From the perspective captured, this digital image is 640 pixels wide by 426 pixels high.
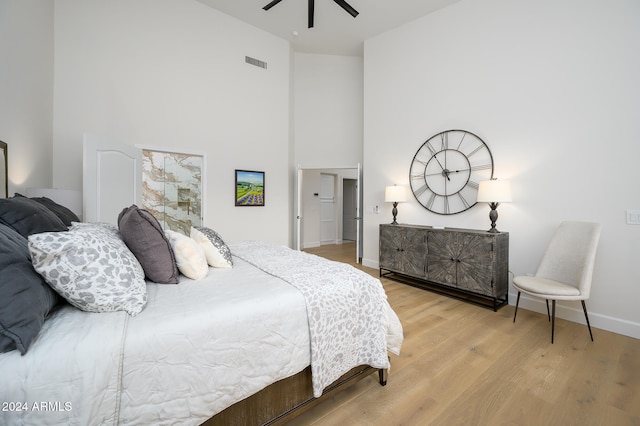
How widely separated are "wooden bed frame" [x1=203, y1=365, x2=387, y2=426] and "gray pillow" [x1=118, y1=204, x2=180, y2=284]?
0.74 m

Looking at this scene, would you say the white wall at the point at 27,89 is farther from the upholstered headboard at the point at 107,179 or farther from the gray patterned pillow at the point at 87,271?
the gray patterned pillow at the point at 87,271

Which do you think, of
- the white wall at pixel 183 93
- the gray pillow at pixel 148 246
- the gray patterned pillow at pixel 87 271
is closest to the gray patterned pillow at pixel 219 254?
the gray pillow at pixel 148 246

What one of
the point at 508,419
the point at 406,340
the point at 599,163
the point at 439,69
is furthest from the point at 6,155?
the point at 599,163

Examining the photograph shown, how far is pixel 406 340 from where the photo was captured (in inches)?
91.5

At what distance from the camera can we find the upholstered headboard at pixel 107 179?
2.75 metres

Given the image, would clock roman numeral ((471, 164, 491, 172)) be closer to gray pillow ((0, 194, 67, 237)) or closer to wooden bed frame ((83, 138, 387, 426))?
wooden bed frame ((83, 138, 387, 426))

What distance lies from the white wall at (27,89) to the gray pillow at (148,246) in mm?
1498

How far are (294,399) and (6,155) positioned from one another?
2.70 metres

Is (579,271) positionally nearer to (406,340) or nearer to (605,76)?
(406,340)

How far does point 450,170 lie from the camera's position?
12.3ft

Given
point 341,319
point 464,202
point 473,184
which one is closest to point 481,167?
point 473,184

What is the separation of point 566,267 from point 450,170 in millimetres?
1700

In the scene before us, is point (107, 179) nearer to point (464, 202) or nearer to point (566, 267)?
point (464, 202)

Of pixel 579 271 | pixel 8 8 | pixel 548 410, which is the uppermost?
pixel 8 8
